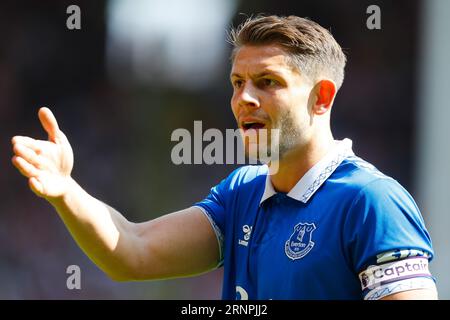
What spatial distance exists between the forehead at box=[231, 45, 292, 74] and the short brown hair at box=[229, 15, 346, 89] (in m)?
0.03

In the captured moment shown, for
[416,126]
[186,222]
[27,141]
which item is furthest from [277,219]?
[416,126]

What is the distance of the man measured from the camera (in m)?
2.74

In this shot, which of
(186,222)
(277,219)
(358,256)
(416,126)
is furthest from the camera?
(416,126)

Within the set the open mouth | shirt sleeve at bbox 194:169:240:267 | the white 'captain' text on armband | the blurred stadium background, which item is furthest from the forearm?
the blurred stadium background

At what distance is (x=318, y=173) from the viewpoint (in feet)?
10.3

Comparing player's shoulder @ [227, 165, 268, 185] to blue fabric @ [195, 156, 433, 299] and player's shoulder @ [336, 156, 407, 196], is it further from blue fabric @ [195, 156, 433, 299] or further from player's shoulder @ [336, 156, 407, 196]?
player's shoulder @ [336, 156, 407, 196]

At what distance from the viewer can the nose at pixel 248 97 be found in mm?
3205

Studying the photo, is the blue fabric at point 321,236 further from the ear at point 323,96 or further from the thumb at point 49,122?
the thumb at point 49,122

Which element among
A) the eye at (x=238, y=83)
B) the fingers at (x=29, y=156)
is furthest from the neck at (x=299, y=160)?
the fingers at (x=29, y=156)

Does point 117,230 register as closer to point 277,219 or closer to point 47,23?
point 277,219

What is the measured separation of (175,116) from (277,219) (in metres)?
5.72

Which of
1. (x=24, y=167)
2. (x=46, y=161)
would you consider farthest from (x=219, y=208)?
(x=24, y=167)

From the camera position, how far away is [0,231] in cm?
841
